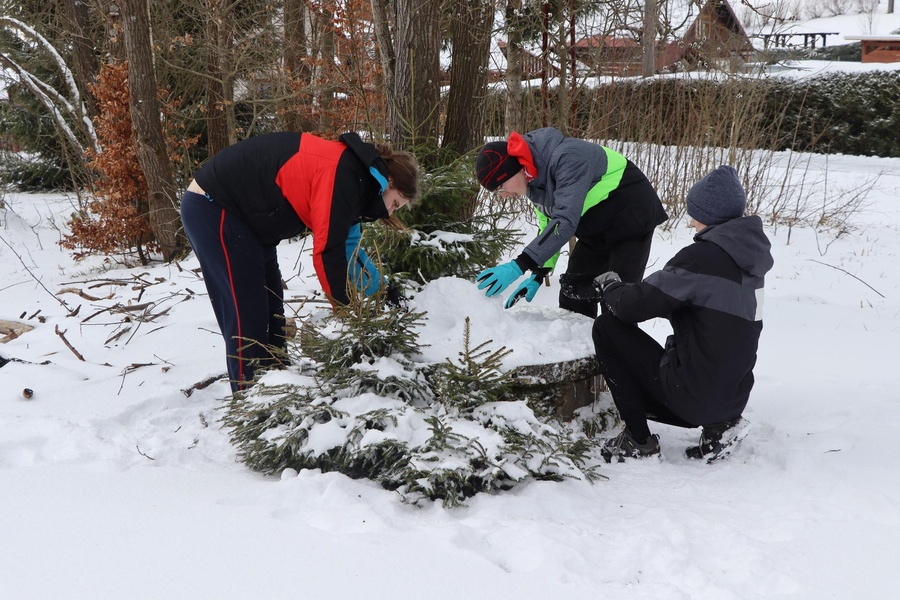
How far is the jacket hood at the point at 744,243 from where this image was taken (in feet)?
9.37

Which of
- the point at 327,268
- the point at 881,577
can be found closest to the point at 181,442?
the point at 327,268

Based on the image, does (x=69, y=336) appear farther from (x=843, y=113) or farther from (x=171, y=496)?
(x=843, y=113)

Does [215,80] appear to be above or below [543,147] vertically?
above

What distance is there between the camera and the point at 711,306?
2879 millimetres

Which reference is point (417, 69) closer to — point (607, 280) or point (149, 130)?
point (607, 280)

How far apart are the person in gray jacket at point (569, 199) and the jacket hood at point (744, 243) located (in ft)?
2.38

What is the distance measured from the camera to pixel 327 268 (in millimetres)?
3047

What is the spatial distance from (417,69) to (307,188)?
6.24 ft

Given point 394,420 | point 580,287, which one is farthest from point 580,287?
point 394,420

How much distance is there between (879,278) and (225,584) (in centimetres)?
654

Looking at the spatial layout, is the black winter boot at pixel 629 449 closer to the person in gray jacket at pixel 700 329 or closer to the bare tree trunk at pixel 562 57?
the person in gray jacket at pixel 700 329

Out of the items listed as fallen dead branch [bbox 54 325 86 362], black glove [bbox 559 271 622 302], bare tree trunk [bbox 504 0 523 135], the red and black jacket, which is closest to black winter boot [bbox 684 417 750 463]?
black glove [bbox 559 271 622 302]

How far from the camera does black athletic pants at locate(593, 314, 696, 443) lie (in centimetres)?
313

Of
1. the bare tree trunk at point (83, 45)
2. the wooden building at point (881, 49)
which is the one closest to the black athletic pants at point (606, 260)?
the bare tree trunk at point (83, 45)
